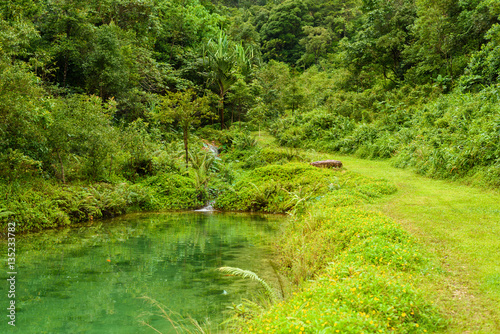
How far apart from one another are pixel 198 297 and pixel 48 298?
2364mm

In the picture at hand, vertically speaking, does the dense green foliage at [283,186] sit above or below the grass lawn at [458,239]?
below

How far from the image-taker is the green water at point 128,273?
5.31 m

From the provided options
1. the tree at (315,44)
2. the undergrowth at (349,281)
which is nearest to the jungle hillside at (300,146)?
the undergrowth at (349,281)

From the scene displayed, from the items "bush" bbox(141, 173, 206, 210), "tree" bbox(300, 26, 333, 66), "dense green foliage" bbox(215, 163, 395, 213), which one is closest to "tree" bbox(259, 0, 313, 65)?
"tree" bbox(300, 26, 333, 66)

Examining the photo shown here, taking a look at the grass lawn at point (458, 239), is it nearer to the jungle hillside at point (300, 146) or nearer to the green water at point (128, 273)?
the jungle hillside at point (300, 146)

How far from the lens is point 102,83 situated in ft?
59.8

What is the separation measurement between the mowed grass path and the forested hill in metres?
1.40

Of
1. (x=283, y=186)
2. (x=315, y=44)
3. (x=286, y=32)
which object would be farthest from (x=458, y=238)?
(x=286, y=32)

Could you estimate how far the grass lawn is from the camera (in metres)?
4.23

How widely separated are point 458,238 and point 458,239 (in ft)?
0.18

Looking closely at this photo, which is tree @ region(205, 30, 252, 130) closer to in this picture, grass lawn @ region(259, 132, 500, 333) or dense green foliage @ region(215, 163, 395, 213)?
dense green foliage @ region(215, 163, 395, 213)

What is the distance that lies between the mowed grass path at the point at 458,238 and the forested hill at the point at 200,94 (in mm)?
1403

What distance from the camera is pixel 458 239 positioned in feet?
21.4

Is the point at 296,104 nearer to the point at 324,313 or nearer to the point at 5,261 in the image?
the point at 5,261
